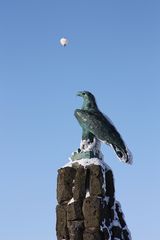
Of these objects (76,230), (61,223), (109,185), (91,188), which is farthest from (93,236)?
(109,185)

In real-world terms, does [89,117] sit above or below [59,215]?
above

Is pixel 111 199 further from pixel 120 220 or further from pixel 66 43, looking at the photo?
pixel 66 43

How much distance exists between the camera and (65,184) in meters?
14.6

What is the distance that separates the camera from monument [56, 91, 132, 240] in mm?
14000

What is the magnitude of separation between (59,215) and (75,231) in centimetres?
71

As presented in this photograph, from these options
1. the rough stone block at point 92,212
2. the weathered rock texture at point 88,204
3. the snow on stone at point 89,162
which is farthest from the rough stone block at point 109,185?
the rough stone block at point 92,212

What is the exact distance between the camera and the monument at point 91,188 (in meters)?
14.0

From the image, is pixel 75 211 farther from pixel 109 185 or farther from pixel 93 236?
pixel 109 185

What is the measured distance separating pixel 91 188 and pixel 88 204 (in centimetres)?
41

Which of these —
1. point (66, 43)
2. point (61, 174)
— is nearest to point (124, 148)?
point (61, 174)

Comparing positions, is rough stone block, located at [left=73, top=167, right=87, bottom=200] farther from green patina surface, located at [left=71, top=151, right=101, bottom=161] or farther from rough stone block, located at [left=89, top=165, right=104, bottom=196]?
green patina surface, located at [left=71, top=151, right=101, bottom=161]

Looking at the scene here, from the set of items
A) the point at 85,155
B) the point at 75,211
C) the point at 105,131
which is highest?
the point at 105,131

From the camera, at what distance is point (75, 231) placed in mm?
13969

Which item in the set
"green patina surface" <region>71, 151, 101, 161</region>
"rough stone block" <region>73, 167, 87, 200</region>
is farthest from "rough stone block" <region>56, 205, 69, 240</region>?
"green patina surface" <region>71, 151, 101, 161</region>
